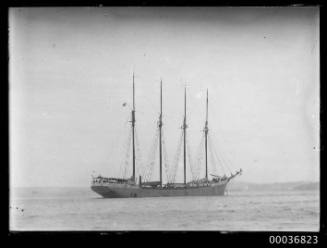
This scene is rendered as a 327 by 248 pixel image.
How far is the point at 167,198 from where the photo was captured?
10.7 metres

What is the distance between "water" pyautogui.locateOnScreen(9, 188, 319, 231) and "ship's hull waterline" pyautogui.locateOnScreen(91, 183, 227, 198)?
398 mm

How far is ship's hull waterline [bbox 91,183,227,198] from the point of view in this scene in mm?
10399

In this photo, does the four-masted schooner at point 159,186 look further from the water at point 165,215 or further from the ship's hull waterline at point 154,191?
the water at point 165,215

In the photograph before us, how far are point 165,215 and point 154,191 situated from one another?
1.65 m

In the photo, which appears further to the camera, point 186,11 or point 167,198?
point 167,198

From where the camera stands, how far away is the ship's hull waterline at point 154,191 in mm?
10399

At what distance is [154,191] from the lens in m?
11.5

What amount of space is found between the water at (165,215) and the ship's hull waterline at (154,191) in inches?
15.7
